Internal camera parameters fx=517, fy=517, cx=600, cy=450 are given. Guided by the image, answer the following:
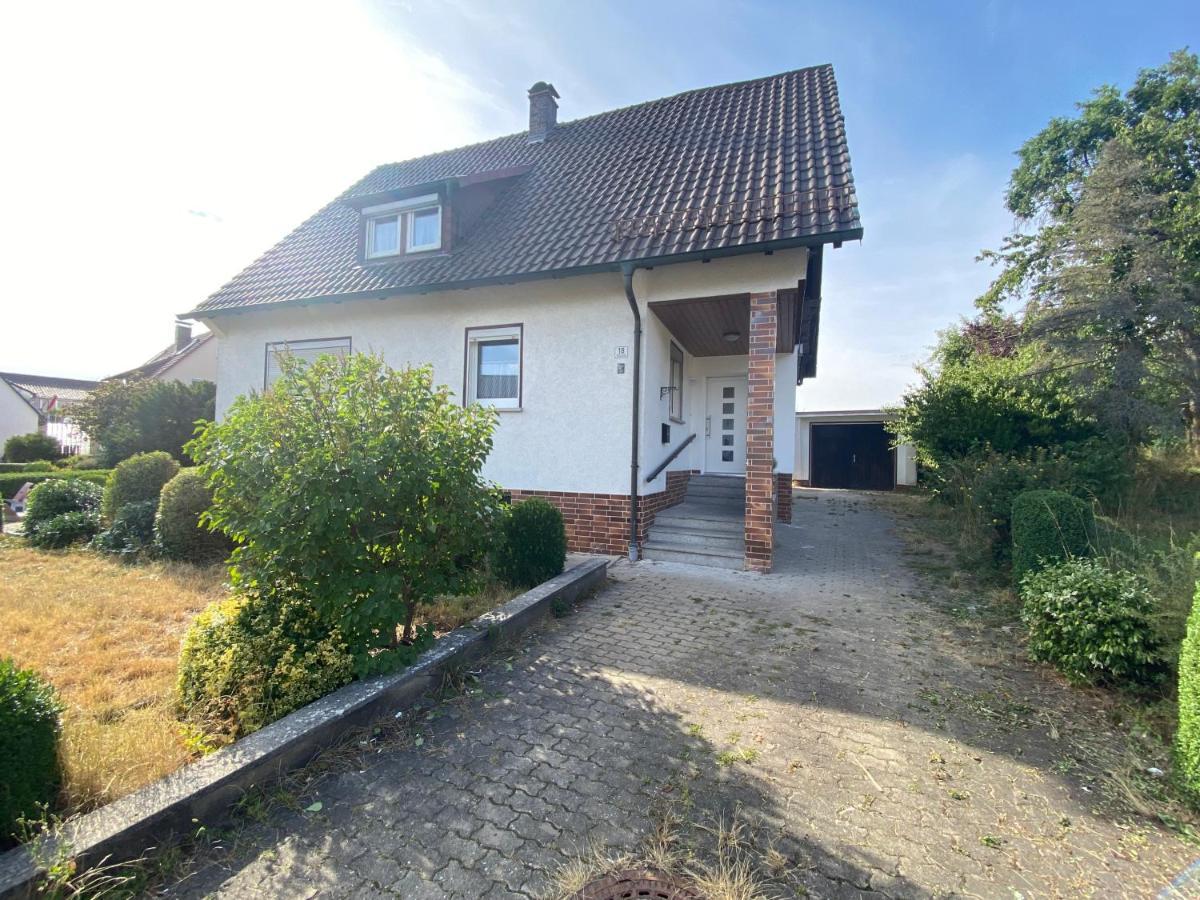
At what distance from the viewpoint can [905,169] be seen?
8898mm

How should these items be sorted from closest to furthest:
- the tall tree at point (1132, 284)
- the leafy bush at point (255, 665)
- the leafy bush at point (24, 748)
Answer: the leafy bush at point (24, 748)
the leafy bush at point (255, 665)
the tall tree at point (1132, 284)

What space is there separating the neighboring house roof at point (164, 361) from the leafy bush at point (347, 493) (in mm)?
21388

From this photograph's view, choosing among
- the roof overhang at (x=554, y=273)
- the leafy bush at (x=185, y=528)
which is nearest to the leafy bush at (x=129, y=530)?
the leafy bush at (x=185, y=528)

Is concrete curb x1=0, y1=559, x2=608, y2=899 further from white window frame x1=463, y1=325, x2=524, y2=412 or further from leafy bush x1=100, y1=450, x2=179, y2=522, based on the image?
leafy bush x1=100, y1=450, x2=179, y2=522

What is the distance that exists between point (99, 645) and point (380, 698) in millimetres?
2898

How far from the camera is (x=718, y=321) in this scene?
8633mm

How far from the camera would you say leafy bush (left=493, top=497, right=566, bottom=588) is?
558cm

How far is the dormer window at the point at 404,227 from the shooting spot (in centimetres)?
933

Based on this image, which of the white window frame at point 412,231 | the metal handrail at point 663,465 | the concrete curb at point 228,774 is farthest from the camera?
the white window frame at point 412,231

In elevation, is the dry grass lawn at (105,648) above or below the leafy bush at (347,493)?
below

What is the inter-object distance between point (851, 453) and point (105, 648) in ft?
71.0

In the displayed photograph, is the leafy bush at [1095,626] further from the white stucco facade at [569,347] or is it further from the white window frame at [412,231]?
the white window frame at [412,231]

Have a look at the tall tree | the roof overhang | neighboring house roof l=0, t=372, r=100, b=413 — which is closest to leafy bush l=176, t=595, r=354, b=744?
the roof overhang

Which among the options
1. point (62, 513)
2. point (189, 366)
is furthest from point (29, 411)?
point (62, 513)
